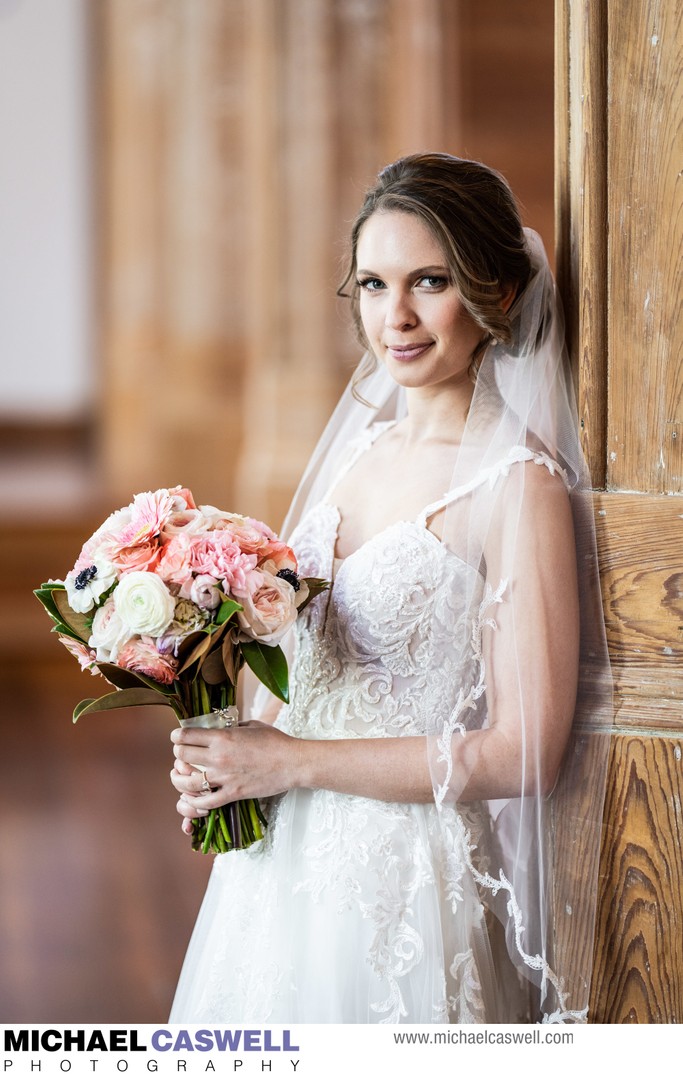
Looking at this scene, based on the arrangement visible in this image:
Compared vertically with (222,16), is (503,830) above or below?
below

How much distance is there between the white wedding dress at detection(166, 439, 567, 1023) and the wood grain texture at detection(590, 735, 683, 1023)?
0.19 m

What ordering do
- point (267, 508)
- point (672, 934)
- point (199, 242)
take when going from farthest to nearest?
point (199, 242), point (267, 508), point (672, 934)

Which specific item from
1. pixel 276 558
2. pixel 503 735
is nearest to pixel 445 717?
pixel 503 735

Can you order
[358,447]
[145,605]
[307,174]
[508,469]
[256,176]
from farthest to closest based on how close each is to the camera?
1. [256,176]
2. [307,174]
3. [358,447]
4. [508,469]
5. [145,605]

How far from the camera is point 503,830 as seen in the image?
1696mm

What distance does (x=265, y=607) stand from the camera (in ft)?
5.19

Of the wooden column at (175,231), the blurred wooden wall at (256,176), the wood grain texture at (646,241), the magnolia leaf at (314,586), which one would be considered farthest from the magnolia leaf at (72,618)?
the wooden column at (175,231)

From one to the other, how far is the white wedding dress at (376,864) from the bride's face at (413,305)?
0.22 meters

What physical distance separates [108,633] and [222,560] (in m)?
0.19

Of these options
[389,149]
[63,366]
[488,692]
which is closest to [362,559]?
[488,692]

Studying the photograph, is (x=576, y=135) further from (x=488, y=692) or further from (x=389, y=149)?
(x=389, y=149)

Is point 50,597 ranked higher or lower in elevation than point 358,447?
lower

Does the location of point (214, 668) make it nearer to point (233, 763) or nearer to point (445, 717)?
point (233, 763)
